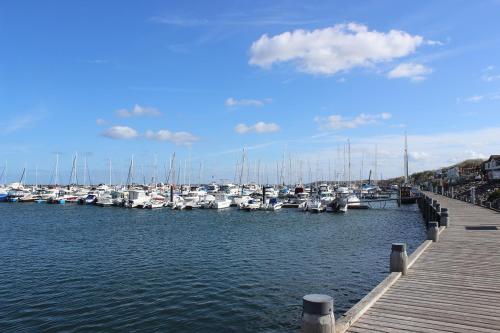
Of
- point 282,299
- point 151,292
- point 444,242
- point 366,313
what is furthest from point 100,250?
point 366,313

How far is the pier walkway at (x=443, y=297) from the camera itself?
8719 mm

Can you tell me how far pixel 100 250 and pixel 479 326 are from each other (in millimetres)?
27573

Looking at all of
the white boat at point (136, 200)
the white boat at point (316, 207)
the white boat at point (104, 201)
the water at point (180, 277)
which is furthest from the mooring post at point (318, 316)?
the white boat at point (104, 201)

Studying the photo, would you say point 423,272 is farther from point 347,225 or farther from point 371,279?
point 347,225

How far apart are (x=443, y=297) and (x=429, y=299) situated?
0.49 metres

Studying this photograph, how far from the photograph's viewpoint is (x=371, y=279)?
66.7ft

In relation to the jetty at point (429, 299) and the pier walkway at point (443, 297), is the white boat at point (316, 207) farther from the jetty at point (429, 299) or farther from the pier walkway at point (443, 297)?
the jetty at point (429, 299)

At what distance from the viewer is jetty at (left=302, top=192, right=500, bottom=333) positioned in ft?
27.7

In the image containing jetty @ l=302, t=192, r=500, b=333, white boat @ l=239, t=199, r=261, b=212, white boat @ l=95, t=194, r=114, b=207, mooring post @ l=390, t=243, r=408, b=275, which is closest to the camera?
jetty @ l=302, t=192, r=500, b=333

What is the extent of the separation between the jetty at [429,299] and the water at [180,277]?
3.86 meters

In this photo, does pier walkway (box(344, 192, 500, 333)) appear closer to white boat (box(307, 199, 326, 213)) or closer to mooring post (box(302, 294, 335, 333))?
mooring post (box(302, 294, 335, 333))

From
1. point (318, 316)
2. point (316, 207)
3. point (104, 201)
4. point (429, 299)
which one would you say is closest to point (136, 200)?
point (104, 201)

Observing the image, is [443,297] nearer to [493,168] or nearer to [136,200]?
[136,200]

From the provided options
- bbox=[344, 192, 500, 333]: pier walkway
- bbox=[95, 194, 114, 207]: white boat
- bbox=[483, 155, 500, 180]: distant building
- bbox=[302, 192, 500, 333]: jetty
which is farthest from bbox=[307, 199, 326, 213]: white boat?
bbox=[302, 192, 500, 333]: jetty
